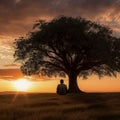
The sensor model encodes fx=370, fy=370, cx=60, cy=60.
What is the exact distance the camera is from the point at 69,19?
6450 centimetres

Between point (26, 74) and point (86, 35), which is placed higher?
point (86, 35)

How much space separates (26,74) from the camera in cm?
6788

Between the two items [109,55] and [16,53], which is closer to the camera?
[109,55]

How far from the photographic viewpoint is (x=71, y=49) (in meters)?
63.7

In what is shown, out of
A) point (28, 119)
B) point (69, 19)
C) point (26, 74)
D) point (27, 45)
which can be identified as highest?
point (69, 19)

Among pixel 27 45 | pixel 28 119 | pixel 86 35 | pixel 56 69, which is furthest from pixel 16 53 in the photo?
pixel 28 119

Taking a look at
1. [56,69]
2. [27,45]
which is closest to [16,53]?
[27,45]

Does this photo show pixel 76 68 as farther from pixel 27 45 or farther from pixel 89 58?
pixel 27 45

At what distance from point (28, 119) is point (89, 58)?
4492 cm

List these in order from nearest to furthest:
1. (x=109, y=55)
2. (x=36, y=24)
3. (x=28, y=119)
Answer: (x=28, y=119) → (x=109, y=55) → (x=36, y=24)

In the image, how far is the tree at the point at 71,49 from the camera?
62344mm

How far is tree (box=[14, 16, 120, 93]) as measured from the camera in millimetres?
62344

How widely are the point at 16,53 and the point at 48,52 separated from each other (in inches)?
226

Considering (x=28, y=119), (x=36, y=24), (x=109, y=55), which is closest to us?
(x=28, y=119)
